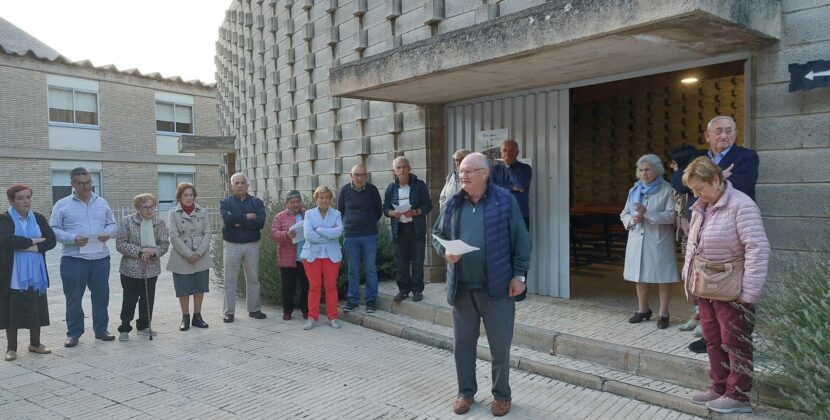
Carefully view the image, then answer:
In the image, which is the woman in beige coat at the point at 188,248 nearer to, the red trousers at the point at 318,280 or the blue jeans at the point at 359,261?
the red trousers at the point at 318,280

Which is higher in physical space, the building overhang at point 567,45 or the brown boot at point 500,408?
the building overhang at point 567,45

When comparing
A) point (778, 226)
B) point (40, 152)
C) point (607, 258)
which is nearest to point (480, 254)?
point (778, 226)

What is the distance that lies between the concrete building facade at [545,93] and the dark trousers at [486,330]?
2465 millimetres

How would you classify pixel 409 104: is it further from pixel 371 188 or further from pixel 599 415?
pixel 599 415

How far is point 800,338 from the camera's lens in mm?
3781

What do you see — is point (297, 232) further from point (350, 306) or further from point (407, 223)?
point (407, 223)

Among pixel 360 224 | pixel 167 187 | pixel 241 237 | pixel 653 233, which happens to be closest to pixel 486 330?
pixel 653 233

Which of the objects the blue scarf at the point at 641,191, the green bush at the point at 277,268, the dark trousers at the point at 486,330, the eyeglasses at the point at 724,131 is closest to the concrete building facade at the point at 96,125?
the green bush at the point at 277,268

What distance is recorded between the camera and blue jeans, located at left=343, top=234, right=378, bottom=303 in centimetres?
775

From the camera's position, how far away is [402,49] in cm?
720

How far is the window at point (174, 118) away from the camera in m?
27.6

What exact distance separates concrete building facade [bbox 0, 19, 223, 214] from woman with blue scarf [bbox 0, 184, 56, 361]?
1929 cm

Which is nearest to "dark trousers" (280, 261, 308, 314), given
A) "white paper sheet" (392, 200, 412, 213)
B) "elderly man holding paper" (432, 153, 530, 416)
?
"white paper sheet" (392, 200, 412, 213)

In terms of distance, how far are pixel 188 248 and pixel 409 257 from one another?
274cm
